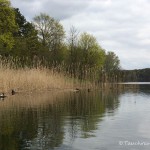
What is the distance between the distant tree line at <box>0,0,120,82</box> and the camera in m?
39.2

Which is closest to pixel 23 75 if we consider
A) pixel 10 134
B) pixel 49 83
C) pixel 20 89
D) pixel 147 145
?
pixel 20 89

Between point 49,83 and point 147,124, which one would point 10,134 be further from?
point 49,83

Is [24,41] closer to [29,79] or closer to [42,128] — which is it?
[29,79]

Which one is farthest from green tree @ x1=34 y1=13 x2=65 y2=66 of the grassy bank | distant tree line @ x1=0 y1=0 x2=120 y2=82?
the grassy bank

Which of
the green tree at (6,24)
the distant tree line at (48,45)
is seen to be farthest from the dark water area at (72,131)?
the green tree at (6,24)

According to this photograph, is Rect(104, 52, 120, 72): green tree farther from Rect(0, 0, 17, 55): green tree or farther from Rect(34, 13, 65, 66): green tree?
Rect(0, 0, 17, 55): green tree

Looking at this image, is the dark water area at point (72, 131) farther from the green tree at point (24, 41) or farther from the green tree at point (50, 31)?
the green tree at point (50, 31)

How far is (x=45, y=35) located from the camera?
59.1 metres

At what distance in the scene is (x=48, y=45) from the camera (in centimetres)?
5769

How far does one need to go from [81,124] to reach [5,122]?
2333mm

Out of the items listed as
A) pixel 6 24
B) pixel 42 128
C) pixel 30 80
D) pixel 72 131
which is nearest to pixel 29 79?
pixel 30 80

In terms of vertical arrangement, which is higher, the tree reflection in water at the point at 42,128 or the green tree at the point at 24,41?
the green tree at the point at 24,41

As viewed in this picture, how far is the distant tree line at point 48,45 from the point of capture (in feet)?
129

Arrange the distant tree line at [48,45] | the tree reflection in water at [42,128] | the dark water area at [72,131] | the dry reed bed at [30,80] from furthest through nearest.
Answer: the distant tree line at [48,45], the dry reed bed at [30,80], the tree reflection in water at [42,128], the dark water area at [72,131]
